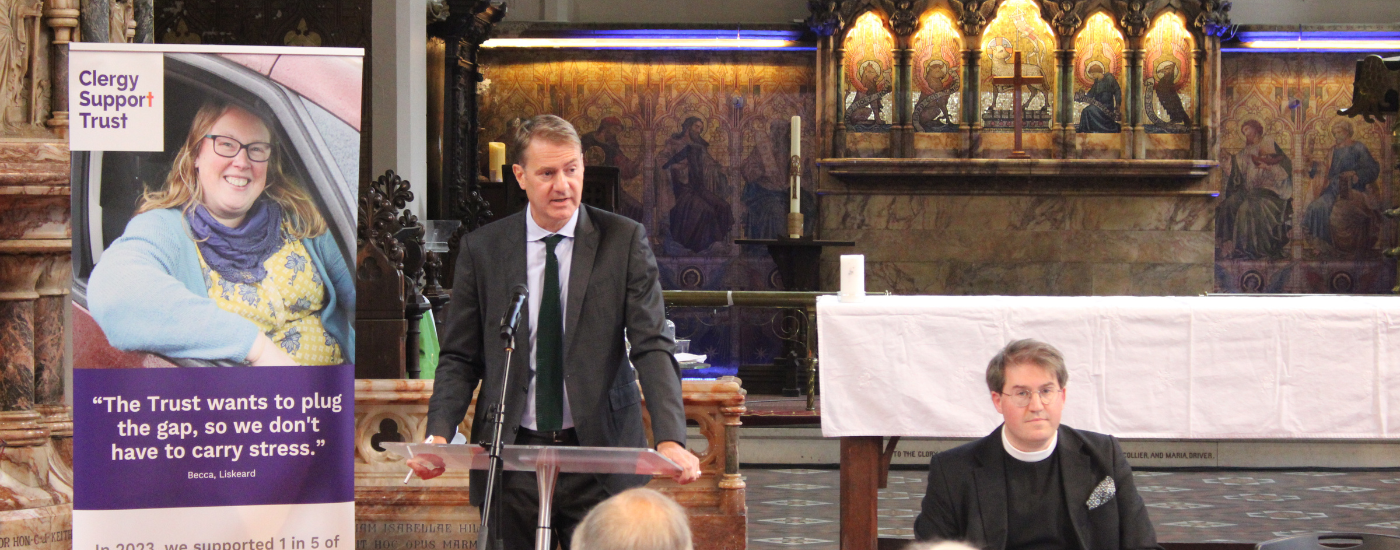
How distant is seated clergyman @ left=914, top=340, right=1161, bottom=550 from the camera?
114 inches

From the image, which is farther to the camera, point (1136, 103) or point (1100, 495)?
point (1136, 103)

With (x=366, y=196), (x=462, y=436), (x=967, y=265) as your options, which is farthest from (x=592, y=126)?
(x=462, y=436)

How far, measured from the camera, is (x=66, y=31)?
398 centimetres

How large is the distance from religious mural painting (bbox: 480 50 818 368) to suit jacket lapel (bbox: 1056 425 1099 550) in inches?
282

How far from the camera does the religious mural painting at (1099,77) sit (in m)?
9.80

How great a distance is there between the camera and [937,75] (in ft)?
32.3

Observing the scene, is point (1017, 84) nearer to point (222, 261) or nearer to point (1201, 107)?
point (1201, 107)

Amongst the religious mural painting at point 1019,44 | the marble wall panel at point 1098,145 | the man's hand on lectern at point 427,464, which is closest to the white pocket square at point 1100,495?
the man's hand on lectern at point 427,464

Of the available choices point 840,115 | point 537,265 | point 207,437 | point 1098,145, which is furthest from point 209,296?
point 1098,145

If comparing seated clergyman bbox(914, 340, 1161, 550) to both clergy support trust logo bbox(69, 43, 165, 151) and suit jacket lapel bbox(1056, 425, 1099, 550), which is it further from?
clergy support trust logo bbox(69, 43, 165, 151)

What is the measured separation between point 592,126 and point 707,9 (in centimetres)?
157

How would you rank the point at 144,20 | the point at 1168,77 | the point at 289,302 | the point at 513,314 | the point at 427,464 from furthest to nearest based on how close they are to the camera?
the point at 1168,77 < the point at 144,20 < the point at 289,302 < the point at 427,464 < the point at 513,314

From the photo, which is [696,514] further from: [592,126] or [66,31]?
[592,126]

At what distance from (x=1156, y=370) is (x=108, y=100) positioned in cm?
302
